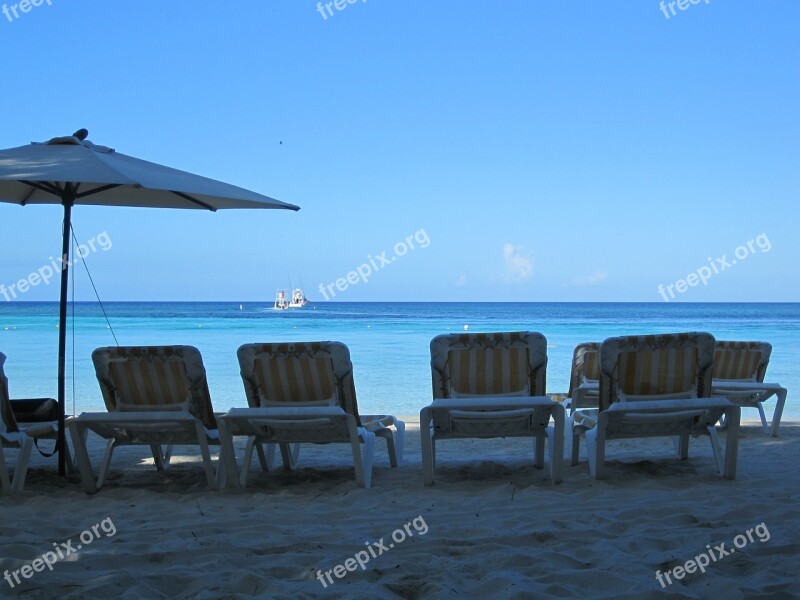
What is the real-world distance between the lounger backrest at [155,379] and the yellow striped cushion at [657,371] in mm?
2331

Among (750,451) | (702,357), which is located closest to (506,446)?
(750,451)

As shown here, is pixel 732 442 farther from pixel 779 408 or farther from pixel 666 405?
pixel 779 408

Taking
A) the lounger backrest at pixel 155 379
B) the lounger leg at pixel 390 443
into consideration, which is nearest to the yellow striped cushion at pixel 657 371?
the lounger leg at pixel 390 443

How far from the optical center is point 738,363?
278 inches

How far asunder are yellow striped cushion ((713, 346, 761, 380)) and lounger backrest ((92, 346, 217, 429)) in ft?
15.0

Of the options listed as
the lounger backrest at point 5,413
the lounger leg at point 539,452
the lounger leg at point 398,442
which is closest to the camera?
the lounger backrest at point 5,413

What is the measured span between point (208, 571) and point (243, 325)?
33095mm

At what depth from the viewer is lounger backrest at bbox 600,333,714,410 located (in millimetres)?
4469

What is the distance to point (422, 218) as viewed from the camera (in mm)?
48000

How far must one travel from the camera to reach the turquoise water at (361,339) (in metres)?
13.2

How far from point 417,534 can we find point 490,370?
1.57 metres

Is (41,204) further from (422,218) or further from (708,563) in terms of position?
(422,218)

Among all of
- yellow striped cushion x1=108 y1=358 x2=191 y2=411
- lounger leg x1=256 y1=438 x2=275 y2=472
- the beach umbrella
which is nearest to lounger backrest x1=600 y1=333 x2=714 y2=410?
lounger leg x1=256 y1=438 x2=275 y2=472

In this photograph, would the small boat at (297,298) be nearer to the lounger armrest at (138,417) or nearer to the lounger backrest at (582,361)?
the lounger backrest at (582,361)
